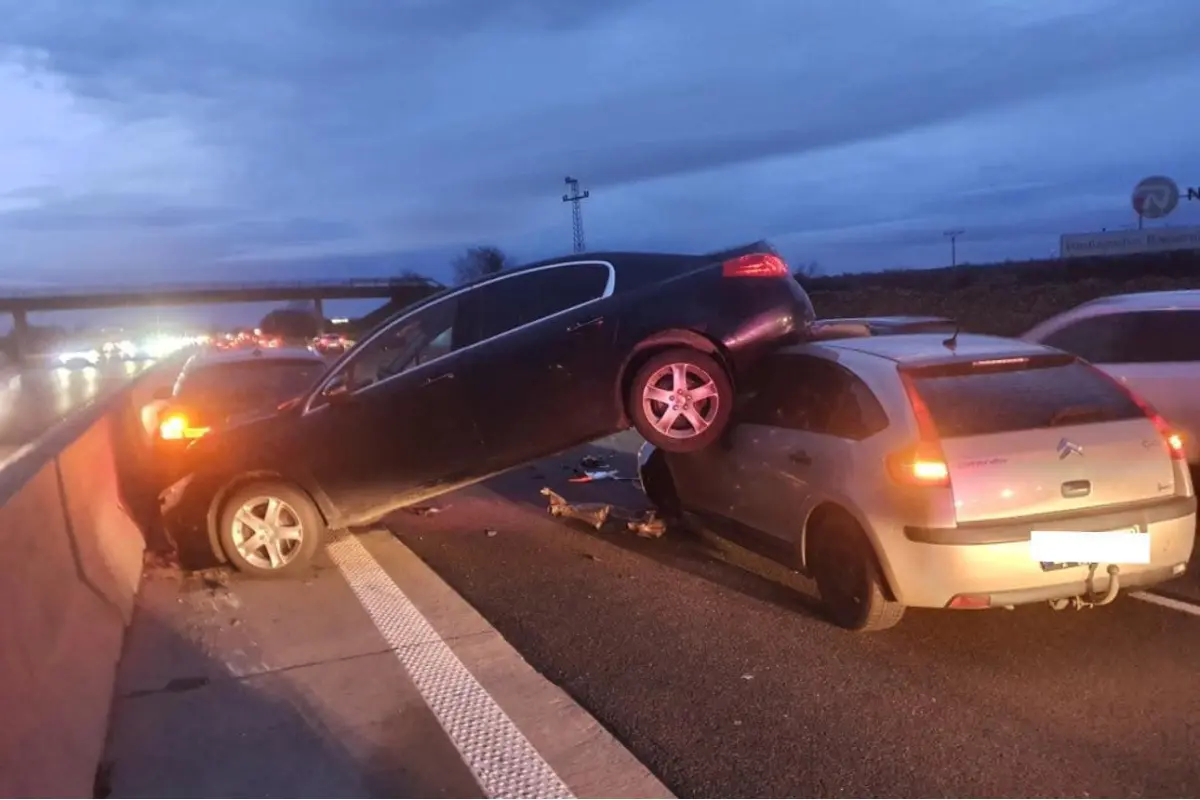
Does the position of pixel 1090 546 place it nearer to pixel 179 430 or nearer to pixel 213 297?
pixel 179 430

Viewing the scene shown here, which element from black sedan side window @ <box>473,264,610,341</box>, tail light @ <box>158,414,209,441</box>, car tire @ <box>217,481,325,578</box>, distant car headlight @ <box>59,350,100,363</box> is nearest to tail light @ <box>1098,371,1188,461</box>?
black sedan side window @ <box>473,264,610,341</box>

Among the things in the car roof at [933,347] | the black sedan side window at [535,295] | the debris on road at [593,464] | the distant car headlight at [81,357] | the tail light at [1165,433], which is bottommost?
the distant car headlight at [81,357]

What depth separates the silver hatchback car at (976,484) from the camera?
541 cm

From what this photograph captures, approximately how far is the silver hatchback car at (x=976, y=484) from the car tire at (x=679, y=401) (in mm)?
984

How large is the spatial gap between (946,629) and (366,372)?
14.3 feet

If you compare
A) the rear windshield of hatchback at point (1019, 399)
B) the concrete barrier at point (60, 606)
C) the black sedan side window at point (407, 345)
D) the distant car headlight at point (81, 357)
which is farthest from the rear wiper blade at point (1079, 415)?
the distant car headlight at point (81, 357)

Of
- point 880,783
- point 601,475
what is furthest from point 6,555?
point 601,475

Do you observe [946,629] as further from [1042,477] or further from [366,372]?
[366,372]

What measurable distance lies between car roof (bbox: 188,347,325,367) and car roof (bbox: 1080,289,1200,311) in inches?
281

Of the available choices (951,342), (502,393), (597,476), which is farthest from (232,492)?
(951,342)

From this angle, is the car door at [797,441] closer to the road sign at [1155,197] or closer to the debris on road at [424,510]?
the debris on road at [424,510]

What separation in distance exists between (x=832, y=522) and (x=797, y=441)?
0.60 metres

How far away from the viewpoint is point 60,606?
480 centimetres

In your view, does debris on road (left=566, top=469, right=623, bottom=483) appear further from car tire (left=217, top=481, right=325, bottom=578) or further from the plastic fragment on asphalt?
car tire (left=217, top=481, right=325, bottom=578)
